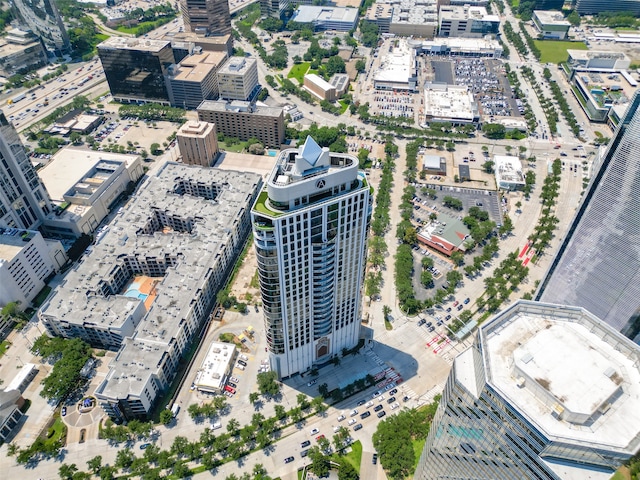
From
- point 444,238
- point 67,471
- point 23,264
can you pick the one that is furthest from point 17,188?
point 444,238

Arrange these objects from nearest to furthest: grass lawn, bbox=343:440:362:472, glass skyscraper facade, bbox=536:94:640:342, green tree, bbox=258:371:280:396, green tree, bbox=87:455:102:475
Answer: glass skyscraper facade, bbox=536:94:640:342, green tree, bbox=87:455:102:475, grass lawn, bbox=343:440:362:472, green tree, bbox=258:371:280:396

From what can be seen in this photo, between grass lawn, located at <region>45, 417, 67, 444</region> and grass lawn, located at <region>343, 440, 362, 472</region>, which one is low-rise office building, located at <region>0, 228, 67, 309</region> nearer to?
grass lawn, located at <region>45, 417, 67, 444</region>

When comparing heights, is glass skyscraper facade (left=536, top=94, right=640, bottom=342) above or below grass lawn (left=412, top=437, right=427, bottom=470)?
above

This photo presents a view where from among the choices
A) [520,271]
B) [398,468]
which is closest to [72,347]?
[398,468]

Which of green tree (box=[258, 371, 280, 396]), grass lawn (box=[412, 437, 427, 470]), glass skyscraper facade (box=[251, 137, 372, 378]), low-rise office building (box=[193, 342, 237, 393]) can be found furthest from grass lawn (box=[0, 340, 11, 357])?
grass lawn (box=[412, 437, 427, 470])

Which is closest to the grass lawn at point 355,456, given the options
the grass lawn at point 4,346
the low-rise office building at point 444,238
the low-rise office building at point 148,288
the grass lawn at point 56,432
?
the low-rise office building at point 148,288

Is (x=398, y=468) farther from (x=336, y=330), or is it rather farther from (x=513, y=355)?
(x=513, y=355)

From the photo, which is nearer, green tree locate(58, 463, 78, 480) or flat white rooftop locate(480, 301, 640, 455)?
flat white rooftop locate(480, 301, 640, 455)
